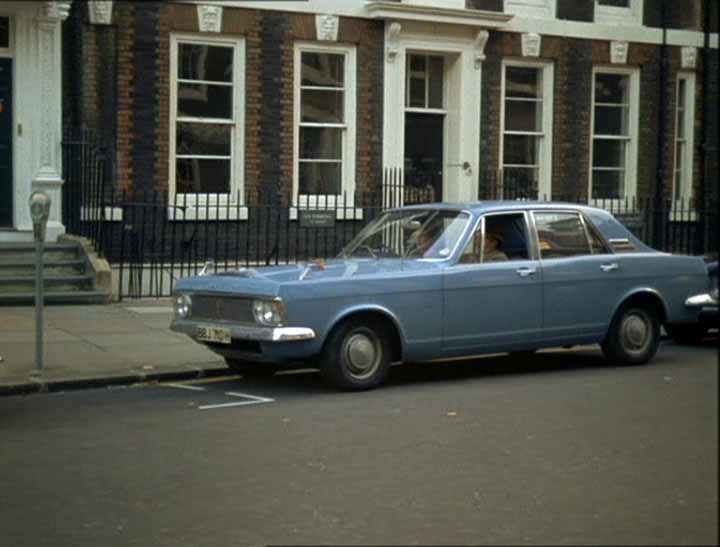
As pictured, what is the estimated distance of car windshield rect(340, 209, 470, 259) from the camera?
9.85 meters

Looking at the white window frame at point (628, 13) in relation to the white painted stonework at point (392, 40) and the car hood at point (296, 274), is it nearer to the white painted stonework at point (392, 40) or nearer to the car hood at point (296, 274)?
the car hood at point (296, 274)

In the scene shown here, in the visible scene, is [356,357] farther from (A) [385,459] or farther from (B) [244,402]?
(A) [385,459]

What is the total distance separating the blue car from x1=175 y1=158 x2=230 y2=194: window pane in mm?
4236

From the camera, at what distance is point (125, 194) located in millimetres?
14086

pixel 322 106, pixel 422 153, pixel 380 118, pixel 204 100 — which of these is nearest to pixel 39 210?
pixel 204 100

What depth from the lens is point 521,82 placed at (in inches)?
728

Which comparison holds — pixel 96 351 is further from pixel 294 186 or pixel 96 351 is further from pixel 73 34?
pixel 73 34

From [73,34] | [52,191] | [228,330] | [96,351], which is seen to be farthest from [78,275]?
[73,34]

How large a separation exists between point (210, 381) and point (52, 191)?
4.80 metres

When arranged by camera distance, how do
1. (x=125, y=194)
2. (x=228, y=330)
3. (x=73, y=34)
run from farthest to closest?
1. (x=125, y=194)
2. (x=228, y=330)
3. (x=73, y=34)

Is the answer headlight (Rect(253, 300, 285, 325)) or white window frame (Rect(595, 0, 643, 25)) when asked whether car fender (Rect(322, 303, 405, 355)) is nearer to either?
headlight (Rect(253, 300, 285, 325))

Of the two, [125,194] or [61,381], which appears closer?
[61,381]

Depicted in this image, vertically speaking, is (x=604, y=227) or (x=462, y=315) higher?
(x=604, y=227)

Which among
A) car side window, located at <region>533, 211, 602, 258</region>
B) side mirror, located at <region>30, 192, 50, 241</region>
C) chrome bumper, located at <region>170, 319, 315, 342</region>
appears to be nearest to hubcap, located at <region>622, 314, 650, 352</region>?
car side window, located at <region>533, 211, 602, 258</region>
